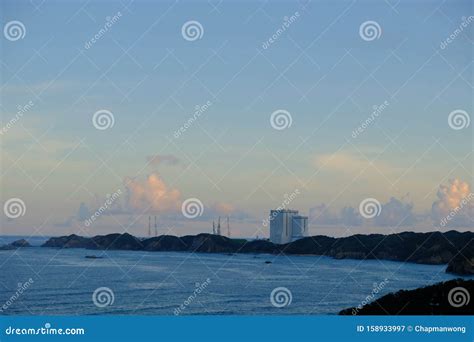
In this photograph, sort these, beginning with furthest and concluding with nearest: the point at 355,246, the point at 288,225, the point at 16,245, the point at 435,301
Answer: the point at 16,245, the point at 355,246, the point at 288,225, the point at 435,301

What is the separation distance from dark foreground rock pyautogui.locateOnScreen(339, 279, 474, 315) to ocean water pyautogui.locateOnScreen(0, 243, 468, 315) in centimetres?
886

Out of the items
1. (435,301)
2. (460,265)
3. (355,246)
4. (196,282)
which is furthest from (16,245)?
(435,301)

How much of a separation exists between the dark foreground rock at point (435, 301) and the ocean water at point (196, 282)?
8.86 meters

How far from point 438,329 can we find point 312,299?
1813 centimetres

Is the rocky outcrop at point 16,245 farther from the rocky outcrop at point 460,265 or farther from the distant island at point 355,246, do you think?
the rocky outcrop at point 460,265

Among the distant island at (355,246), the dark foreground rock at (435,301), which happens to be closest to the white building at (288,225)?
the distant island at (355,246)

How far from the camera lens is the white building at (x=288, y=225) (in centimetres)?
2338

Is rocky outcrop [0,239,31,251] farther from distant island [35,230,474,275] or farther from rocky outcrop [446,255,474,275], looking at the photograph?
rocky outcrop [446,255,474,275]

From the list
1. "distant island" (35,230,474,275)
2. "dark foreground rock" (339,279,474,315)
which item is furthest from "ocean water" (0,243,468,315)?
"dark foreground rock" (339,279,474,315)

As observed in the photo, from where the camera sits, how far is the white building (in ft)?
76.7

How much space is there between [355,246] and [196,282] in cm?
815

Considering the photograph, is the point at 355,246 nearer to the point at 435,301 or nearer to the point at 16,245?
the point at 435,301

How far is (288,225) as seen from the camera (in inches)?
1007

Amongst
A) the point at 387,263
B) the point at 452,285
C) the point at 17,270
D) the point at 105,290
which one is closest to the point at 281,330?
the point at 452,285
